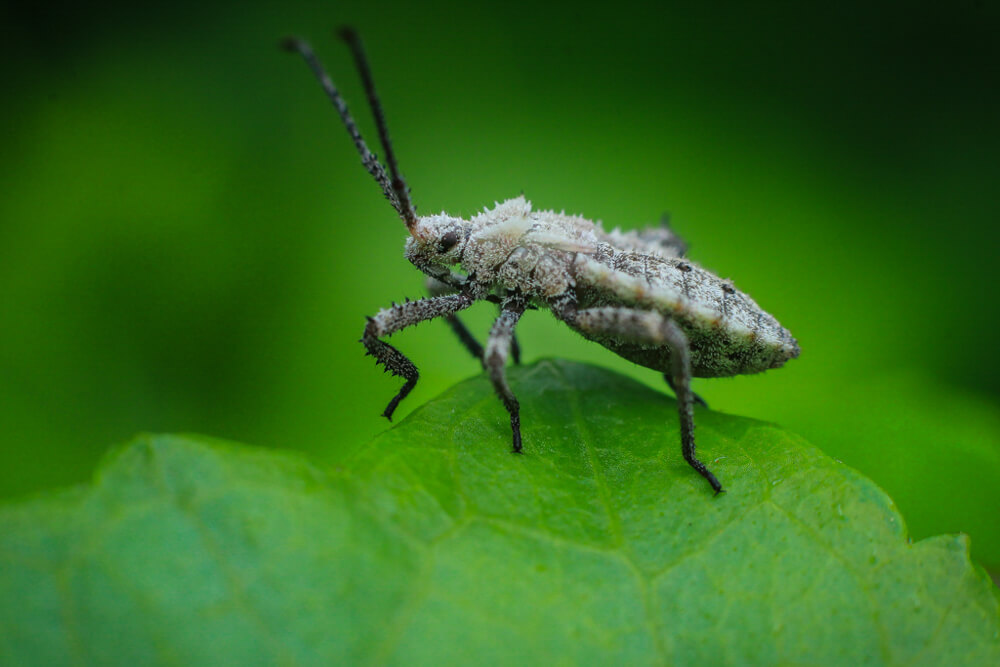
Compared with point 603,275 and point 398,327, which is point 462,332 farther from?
point 603,275

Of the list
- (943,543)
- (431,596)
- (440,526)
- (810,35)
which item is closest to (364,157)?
(440,526)

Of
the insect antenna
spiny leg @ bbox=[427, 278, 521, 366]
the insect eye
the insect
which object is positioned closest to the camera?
the insect antenna

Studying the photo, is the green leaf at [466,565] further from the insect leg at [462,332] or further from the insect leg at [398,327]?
the insect leg at [462,332]

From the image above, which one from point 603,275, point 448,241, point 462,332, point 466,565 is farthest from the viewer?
point 462,332

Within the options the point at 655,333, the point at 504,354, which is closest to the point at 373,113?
the point at 504,354

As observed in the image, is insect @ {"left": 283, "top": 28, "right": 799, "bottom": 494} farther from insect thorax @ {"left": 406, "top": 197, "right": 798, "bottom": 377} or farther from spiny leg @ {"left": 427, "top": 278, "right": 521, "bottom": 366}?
spiny leg @ {"left": 427, "top": 278, "right": 521, "bottom": 366}

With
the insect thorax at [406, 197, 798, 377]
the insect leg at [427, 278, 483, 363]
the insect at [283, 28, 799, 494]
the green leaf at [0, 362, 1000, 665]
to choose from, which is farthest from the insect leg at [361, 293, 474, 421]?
the green leaf at [0, 362, 1000, 665]

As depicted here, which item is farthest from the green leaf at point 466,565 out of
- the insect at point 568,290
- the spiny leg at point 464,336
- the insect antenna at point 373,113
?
the spiny leg at point 464,336
